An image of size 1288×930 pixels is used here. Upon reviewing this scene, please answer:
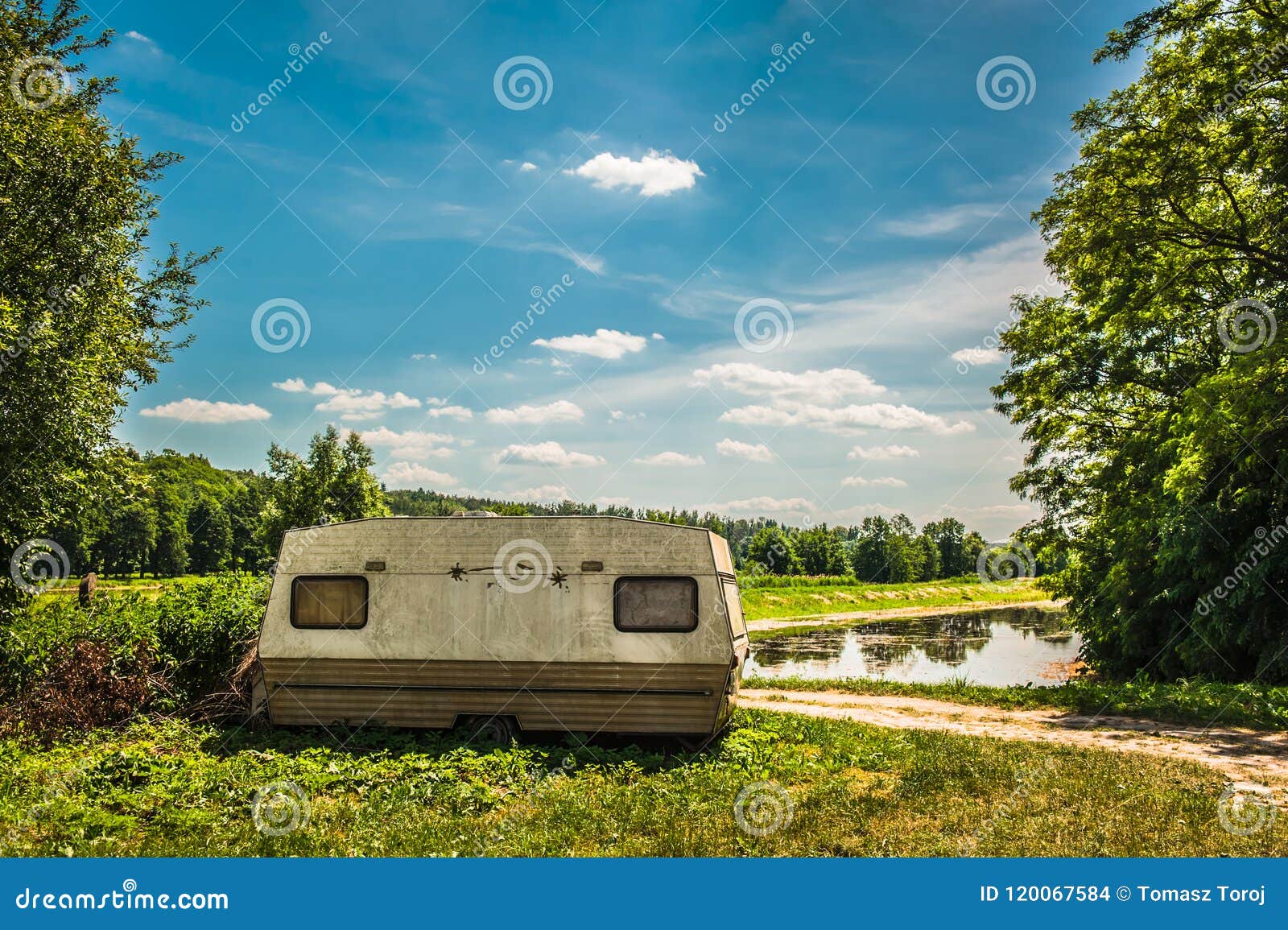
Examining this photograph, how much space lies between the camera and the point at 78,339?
11.9 m

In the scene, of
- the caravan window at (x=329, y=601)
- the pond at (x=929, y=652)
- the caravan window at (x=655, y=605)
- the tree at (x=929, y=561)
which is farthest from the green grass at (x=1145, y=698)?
the tree at (x=929, y=561)

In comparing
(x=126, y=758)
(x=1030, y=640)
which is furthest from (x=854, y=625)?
(x=126, y=758)

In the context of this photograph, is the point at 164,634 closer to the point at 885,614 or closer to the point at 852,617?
the point at 852,617

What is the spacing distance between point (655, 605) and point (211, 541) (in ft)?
329

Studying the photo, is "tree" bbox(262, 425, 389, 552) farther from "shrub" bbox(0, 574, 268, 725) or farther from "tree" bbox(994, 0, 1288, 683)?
"tree" bbox(994, 0, 1288, 683)

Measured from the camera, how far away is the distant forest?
3647cm

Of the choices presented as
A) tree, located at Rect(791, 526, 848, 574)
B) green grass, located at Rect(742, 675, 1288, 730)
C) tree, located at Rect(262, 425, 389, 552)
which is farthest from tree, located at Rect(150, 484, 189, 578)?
green grass, located at Rect(742, 675, 1288, 730)

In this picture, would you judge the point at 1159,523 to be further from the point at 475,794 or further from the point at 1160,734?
the point at 475,794

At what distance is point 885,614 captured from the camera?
5216 cm

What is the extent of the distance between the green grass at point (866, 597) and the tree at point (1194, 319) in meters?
24.5

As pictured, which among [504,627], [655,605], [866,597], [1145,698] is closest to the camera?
[655,605]

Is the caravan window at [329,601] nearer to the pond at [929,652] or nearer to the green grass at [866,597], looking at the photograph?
the pond at [929,652]

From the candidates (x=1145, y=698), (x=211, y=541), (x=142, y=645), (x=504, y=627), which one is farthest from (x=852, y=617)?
(x=211, y=541)

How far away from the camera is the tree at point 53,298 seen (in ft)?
36.1
